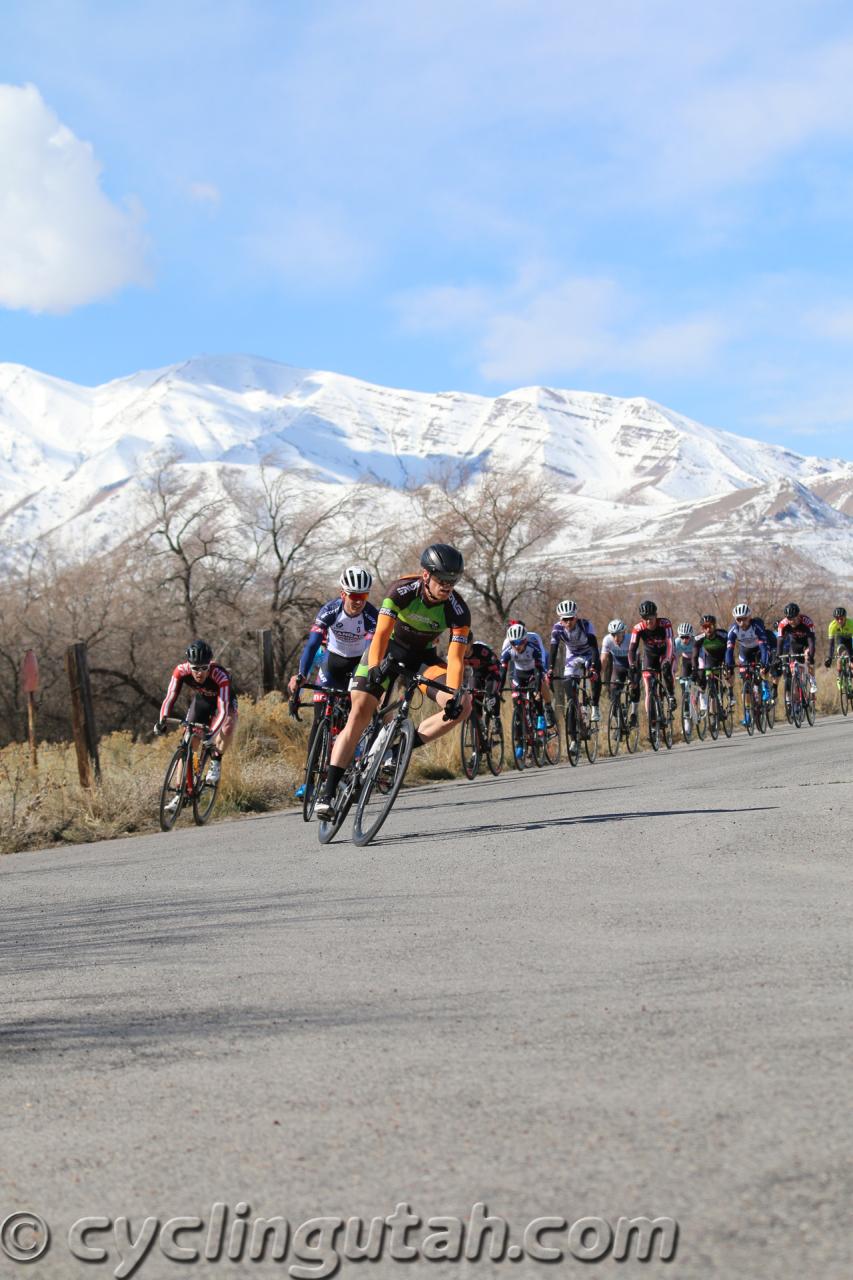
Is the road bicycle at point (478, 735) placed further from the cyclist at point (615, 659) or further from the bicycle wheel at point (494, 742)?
the cyclist at point (615, 659)

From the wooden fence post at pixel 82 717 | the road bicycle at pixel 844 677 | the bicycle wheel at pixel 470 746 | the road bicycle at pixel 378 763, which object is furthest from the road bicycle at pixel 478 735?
the road bicycle at pixel 844 677

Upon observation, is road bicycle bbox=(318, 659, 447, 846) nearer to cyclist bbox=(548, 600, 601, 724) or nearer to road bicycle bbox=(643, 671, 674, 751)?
cyclist bbox=(548, 600, 601, 724)

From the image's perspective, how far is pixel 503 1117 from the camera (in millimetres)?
3510

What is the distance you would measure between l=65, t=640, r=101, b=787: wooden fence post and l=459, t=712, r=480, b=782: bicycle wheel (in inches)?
184

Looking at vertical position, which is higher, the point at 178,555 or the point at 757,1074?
the point at 178,555

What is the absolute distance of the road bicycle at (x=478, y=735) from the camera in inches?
712

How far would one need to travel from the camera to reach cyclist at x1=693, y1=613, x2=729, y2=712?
77.8 feet

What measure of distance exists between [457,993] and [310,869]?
165 inches

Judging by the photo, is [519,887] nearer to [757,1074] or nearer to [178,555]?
[757,1074]

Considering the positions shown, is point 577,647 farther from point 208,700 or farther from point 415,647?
point 415,647

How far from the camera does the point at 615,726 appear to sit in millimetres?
21844

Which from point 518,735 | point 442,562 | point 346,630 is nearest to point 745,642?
point 518,735

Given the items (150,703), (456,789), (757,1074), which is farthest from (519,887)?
(150,703)

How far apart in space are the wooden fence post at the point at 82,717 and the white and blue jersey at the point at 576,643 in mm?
6813
